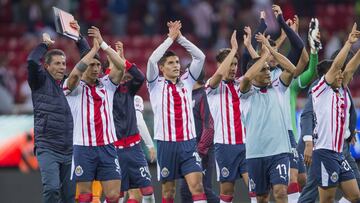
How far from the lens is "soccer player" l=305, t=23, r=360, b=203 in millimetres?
14352

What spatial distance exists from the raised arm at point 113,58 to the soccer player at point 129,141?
566 millimetres

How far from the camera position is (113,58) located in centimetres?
1476

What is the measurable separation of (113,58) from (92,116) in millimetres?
806

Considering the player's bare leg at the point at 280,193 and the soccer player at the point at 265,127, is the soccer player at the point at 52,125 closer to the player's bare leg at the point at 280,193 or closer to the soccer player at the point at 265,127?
the soccer player at the point at 265,127

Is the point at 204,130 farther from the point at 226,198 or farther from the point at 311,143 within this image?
the point at 311,143

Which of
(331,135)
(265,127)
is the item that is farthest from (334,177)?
(265,127)

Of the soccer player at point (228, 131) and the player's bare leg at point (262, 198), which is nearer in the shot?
the player's bare leg at point (262, 198)

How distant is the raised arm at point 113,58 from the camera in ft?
48.3

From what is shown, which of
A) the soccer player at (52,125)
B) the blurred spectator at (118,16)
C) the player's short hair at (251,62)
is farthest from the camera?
the blurred spectator at (118,16)

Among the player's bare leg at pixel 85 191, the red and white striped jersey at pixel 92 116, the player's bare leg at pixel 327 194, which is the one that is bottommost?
the player's bare leg at pixel 327 194

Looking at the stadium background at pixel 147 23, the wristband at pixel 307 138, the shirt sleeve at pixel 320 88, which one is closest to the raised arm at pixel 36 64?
the shirt sleeve at pixel 320 88

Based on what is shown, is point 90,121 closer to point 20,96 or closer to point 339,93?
point 339,93

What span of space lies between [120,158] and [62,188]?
1203 millimetres

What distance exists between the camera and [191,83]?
15461 millimetres
